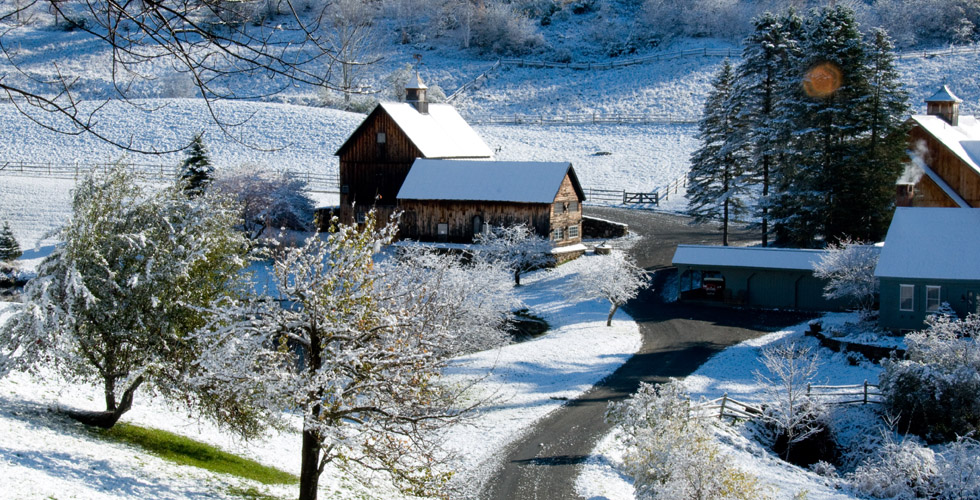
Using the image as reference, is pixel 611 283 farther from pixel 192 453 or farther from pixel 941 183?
pixel 192 453

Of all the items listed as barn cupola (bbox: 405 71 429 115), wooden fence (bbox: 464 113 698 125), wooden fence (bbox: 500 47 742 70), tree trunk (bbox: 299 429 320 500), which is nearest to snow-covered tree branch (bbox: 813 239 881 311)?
tree trunk (bbox: 299 429 320 500)

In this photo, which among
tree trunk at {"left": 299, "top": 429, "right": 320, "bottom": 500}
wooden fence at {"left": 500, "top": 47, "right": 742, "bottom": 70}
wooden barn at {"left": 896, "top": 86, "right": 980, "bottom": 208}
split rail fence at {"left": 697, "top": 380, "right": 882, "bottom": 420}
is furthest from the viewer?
wooden fence at {"left": 500, "top": 47, "right": 742, "bottom": 70}

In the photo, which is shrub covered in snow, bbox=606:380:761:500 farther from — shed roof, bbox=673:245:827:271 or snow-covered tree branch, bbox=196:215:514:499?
shed roof, bbox=673:245:827:271

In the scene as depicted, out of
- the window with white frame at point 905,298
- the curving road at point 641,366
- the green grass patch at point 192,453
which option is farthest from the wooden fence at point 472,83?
the green grass patch at point 192,453

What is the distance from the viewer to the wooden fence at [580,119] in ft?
A: 251

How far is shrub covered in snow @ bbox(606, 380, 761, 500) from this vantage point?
14.4 meters

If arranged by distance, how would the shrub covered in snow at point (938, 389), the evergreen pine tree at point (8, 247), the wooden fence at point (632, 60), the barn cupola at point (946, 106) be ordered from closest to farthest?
the shrub covered in snow at point (938, 389) → the evergreen pine tree at point (8, 247) → the barn cupola at point (946, 106) → the wooden fence at point (632, 60)

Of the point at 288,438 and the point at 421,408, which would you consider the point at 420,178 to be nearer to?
the point at 288,438

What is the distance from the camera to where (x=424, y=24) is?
103000 millimetres

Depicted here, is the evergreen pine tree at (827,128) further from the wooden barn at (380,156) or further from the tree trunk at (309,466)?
the tree trunk at (309,466)

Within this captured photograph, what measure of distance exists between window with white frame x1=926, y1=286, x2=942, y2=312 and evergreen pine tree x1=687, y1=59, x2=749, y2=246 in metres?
14.4

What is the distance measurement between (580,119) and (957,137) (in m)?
41.1

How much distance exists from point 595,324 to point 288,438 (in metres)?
17.1

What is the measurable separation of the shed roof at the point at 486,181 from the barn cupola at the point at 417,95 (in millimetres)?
7300
